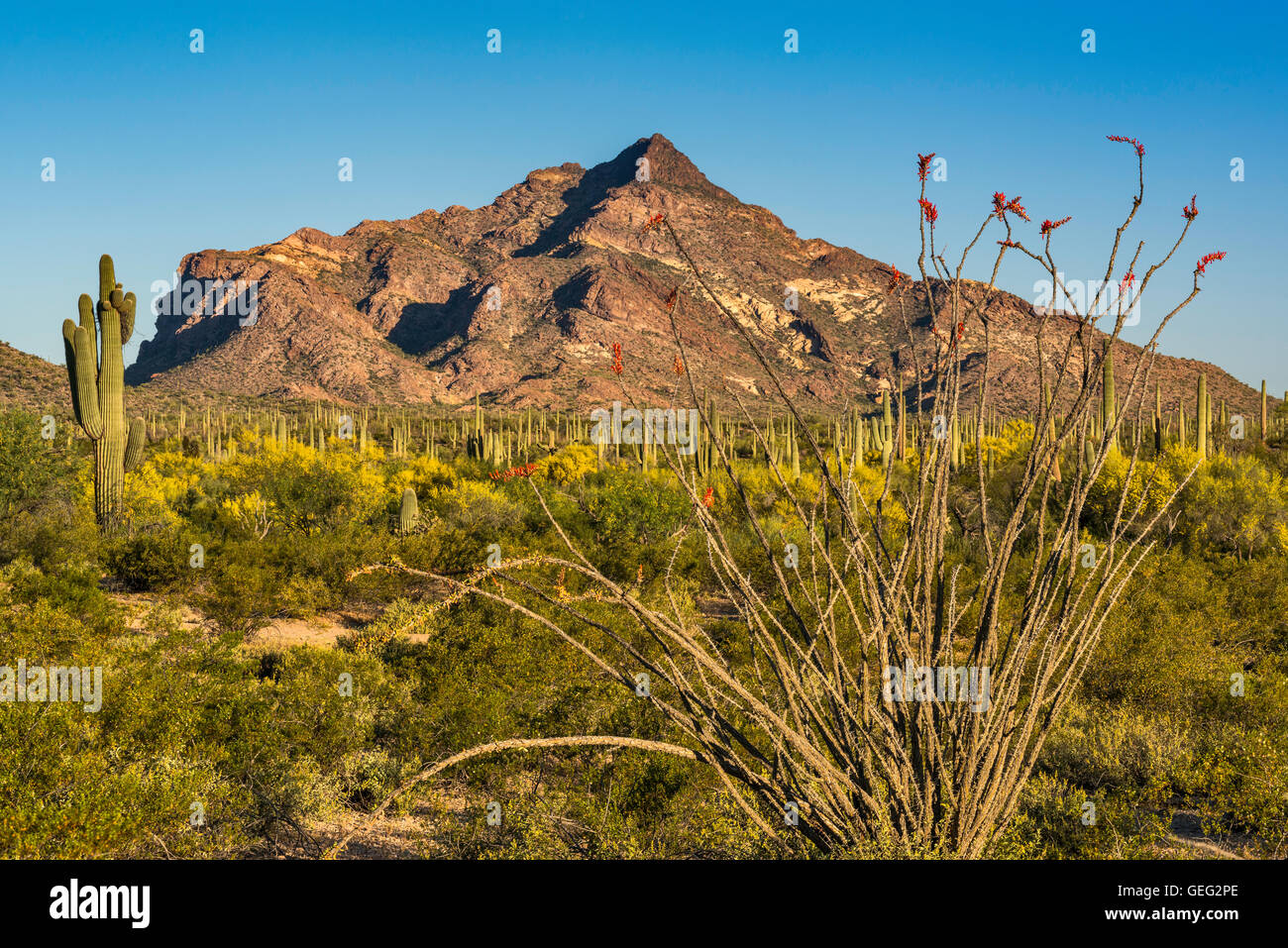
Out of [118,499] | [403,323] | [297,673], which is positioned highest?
[403,323]

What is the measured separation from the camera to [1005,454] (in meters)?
24.9

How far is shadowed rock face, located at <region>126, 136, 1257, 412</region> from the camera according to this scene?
3103 inches

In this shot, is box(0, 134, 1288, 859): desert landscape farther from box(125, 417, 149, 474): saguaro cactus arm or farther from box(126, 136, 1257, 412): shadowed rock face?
box(126, 136, 1257, 412): shadowed rock face

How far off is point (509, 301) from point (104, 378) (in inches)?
3619

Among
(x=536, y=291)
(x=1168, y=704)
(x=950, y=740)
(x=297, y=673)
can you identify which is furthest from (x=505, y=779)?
(x=536, y=291)

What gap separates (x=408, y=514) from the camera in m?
23.2

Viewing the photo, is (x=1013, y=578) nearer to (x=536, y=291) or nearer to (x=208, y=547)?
(x=208, y=547)

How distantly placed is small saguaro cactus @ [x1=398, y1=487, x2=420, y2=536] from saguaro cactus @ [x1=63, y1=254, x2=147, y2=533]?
669 centimetres

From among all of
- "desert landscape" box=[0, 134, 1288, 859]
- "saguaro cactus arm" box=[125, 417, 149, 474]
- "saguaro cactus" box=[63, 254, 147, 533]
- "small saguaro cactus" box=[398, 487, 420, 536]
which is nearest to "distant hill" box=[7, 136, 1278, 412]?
"saguaro cactus arm" box=[125, 417, 149, 474]

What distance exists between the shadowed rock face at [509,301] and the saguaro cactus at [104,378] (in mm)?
39505

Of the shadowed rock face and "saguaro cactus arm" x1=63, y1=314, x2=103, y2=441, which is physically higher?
the shadowed rock face

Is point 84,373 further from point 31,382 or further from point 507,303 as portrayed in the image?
point 507,303

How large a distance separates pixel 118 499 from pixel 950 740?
68.8 feet

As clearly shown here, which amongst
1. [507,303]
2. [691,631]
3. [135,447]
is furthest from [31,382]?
[507,303]
